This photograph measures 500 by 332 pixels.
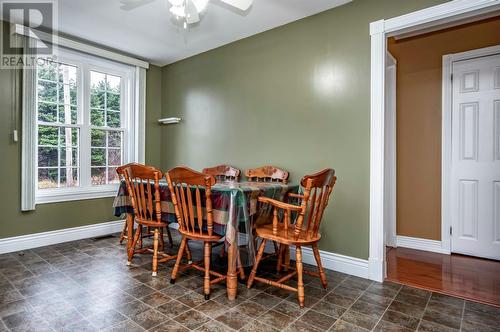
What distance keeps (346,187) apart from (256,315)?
144 cm

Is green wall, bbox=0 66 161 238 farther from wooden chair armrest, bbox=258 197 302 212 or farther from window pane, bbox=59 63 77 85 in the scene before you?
wooden chair armrest, bbox=258 197 302 212

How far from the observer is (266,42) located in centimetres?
334

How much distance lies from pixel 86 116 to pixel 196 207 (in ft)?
8.40

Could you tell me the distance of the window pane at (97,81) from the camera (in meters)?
3.92

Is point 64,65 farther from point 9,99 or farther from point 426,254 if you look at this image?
point 426,254

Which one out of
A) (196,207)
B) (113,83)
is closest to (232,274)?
(196,207)

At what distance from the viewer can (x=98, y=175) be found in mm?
4023

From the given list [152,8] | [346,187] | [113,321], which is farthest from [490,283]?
[152,8]

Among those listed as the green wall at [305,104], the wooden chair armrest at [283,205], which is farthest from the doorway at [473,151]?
the wooden chair armrest at [283,205]

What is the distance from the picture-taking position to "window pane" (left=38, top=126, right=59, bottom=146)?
347 cm

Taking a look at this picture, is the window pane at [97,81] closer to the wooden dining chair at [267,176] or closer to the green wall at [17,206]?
the green wall at [17,206]

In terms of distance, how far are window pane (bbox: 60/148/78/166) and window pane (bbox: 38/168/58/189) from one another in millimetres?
153

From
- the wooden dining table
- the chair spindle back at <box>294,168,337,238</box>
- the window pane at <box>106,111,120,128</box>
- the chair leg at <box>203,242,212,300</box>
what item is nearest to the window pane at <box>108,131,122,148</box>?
the window pane at <box>106,111,120,128</box>

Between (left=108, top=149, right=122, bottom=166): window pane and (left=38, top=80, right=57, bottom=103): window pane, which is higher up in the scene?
(left=38, top=80, right=57, bottom=103): window pane
